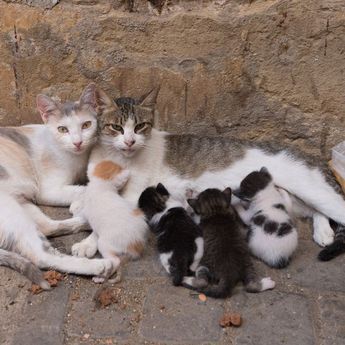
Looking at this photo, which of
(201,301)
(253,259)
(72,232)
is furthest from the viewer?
(72,232)

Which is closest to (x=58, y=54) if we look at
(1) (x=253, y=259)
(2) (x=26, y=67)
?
(2) (x=26, y=67)

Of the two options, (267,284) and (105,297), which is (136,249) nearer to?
(105,297)

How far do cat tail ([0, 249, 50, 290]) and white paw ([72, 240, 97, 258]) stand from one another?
284mm

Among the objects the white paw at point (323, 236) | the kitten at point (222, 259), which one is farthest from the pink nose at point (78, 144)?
the white paw at point (323, 236)

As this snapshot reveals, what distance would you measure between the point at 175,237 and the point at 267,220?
1.90ft

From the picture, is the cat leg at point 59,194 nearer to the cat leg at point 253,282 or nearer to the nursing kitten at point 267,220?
the nursing kitten at point 267,220

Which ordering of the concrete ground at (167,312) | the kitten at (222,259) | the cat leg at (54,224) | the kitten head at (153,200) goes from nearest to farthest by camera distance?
the concrete ground at (167,312), the kitten at (222,259), the kitten head at (153,200), the cat leg at (54,224)

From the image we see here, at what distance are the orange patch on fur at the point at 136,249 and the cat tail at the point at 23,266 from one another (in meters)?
0.54

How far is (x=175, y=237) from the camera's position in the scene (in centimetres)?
329

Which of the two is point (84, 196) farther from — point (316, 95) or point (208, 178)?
point (316, 95)

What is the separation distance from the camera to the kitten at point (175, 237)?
3240 millimetres

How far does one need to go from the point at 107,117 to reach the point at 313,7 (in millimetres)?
1652

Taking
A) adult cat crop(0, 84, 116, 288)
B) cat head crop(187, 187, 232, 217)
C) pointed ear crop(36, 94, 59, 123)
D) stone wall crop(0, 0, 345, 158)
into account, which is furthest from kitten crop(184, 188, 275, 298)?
pointed ear crop(36, 94, 59, 123)

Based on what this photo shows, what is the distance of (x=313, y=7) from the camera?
154 inches
